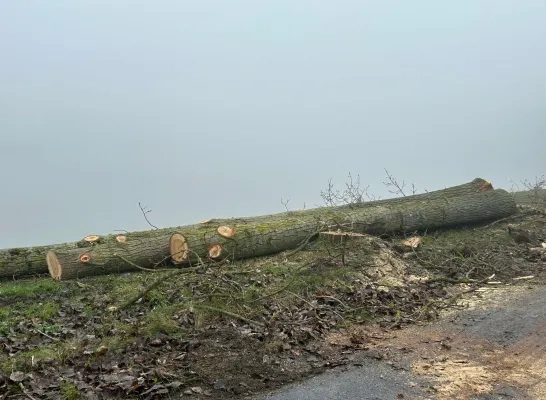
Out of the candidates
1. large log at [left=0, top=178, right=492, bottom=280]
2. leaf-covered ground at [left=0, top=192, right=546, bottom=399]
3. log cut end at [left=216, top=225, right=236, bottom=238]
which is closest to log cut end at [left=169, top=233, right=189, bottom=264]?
large log at [left=0, top=178, right=492, bottom=280]

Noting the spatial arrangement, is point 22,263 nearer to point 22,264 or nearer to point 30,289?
point 22,264

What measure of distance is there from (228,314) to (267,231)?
9.85 feet

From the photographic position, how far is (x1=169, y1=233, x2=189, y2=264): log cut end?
7.80m

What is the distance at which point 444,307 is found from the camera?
6.11m

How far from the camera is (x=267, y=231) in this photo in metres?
8.27

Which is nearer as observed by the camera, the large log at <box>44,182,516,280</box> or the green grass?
the green grass

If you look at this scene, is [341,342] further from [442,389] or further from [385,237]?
[385,237]

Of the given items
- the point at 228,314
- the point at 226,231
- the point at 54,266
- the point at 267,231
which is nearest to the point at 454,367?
the point at 228,314

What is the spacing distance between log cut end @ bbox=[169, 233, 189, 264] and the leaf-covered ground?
0.43 meters

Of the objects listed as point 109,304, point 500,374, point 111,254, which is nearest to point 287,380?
point 500,374

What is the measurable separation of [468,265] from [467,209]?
2.20 m

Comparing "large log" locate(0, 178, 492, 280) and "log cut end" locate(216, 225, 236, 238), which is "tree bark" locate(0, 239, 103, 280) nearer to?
"large log" locate(0, 178, 492, 280)

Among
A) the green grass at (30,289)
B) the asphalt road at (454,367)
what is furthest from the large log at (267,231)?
the asphalt road at (454,367)

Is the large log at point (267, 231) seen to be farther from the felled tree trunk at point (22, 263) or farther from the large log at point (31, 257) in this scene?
the felled tree trunk at point (22, 263)
